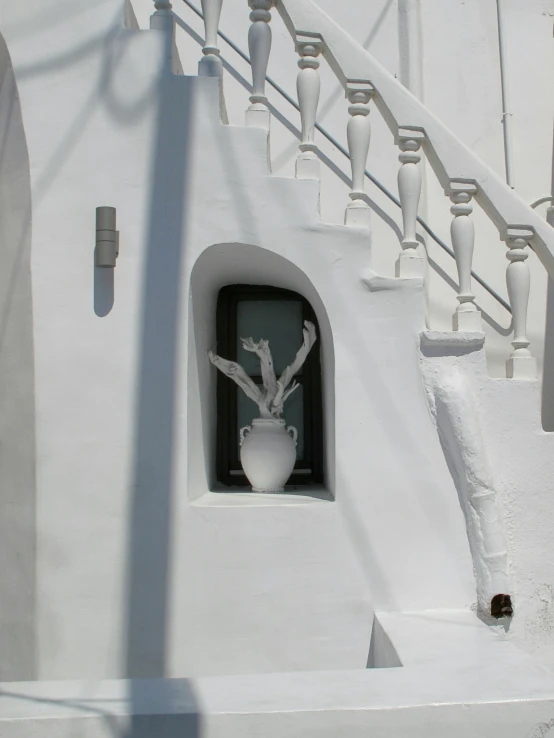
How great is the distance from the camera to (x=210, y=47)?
2.59m

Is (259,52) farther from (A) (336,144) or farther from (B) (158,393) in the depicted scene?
(B) (158,393)

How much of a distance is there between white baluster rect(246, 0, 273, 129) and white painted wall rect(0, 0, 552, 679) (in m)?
0.08

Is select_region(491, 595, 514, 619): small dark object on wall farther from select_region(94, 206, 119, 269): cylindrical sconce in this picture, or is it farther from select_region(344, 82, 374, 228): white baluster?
select_region(94, 206, 119, 269): cylindrical sconce

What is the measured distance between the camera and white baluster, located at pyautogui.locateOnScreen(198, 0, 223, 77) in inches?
101

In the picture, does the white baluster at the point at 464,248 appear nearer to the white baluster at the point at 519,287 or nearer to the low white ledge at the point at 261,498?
the white baluster at the point at 519,287

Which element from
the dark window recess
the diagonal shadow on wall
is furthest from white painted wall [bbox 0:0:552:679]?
the dark window recess

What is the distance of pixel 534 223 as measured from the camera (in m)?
2.58

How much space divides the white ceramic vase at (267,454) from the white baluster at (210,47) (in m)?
1.31

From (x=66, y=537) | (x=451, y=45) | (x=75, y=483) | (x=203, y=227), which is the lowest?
(x=66, y=537)

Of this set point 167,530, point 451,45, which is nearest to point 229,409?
point 167,530

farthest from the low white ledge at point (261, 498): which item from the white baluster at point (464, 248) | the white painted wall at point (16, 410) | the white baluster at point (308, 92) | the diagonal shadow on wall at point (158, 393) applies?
the white baluster at point (308, 92)

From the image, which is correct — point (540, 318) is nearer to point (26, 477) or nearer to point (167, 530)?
point (167, 530)

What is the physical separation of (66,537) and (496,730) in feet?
4.80

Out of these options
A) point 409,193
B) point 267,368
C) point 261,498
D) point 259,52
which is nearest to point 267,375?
point 267,368
